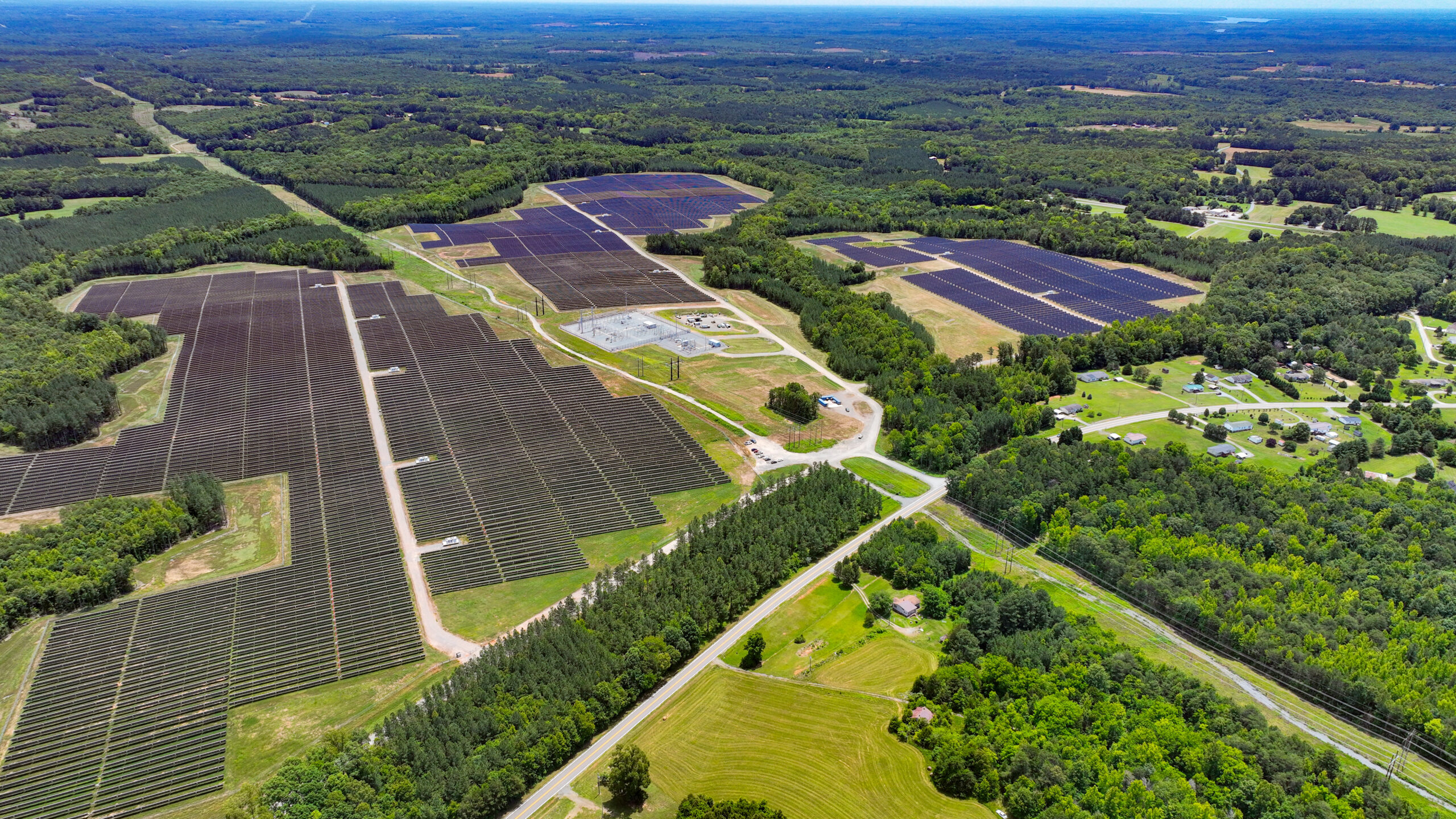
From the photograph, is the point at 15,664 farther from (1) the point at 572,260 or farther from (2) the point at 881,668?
(1) the point at 572,260

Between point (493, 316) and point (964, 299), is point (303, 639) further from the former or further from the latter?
point (964, 299)

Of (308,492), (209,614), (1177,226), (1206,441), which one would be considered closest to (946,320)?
(1206,441)

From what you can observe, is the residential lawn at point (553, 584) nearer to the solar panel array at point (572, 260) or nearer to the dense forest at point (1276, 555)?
the dense forest at point (1276, 555)

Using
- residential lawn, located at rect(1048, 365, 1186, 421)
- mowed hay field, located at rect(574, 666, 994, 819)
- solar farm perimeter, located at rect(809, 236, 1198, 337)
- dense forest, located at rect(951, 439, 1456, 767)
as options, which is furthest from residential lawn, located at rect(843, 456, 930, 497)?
solar farm perimeter, located at rect(809, 236, 1198, 337)

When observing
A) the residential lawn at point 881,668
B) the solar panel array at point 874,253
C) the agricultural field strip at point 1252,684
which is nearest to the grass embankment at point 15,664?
the residential lawn at point 881,668

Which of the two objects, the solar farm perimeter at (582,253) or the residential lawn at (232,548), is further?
the solar farm perimeter at (582,253)

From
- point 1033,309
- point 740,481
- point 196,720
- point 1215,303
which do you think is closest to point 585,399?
point 740,481
